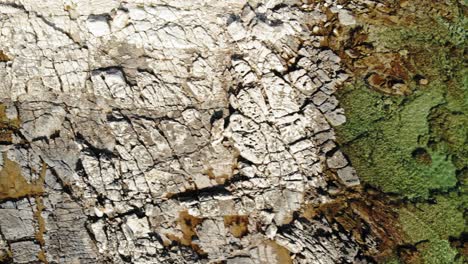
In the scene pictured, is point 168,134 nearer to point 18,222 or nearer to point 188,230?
point 188,230

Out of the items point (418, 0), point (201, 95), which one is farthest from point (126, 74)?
point (418, 0)

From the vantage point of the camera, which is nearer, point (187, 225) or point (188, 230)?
point (188, 230)

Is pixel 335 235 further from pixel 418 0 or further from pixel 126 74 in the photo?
pixel 418 0

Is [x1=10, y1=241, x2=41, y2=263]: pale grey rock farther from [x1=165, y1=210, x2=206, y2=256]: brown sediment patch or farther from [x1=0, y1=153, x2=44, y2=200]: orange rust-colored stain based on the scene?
[x1=165, y1=210, x2=206, y2=256]: brown sediment patch

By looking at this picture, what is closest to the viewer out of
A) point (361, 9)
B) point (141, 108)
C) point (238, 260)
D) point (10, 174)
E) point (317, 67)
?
point (238, 260)

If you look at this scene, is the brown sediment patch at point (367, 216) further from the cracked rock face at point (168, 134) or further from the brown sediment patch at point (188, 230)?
the brown sediment patch at point (188, 230)

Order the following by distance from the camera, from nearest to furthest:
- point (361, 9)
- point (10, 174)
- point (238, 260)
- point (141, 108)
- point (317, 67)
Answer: point (238, 260) < point (10, 174) < point (141, 108) < point (317, 67) < point (361, 9)

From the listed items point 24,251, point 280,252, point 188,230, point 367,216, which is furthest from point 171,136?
point 367,216

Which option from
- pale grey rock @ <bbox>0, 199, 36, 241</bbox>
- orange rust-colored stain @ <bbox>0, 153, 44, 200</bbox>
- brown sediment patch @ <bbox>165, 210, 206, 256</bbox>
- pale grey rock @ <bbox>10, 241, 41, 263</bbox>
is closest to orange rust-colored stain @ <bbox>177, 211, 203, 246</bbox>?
brown sediment patch @ <bbox>165, 210, 206, 256</bbox>
